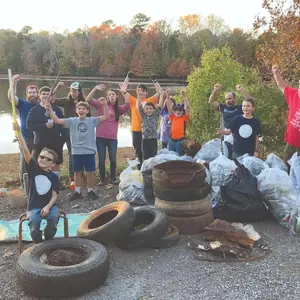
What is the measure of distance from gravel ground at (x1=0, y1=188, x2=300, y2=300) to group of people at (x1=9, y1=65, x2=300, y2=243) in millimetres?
790

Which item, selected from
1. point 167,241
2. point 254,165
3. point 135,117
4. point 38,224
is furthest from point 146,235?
point 135,117

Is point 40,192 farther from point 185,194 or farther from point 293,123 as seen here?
point 293,123

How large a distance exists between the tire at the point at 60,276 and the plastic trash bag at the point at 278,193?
2493mm

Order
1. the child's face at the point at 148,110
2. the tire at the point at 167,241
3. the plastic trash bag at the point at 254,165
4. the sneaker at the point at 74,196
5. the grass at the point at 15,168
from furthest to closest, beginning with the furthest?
the grass at the point at 15,168, the child's face at the point at 148,110, the sneaker at the point at 74,196, the plastic trash bag at the point at 254,165, the tire at the point at 167,241

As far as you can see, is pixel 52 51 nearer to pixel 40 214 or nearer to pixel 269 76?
pixel 269 76

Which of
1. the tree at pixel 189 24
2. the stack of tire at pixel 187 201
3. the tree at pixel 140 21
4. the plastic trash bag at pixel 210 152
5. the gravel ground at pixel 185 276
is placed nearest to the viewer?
the gravel ground at pixel 185 276

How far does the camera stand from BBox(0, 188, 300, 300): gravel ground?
354 centimetres

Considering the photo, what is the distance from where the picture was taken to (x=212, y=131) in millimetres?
9016

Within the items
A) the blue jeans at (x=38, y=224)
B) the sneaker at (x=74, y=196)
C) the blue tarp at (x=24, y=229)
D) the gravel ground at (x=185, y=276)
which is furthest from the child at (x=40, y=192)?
the sneaker at (x=74, y=196)

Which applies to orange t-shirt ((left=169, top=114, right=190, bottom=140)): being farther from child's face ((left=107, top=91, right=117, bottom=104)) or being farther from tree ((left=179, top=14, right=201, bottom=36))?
tree ((left=179, top=14, right=201, bottom=36))

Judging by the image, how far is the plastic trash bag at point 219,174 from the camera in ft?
18.1

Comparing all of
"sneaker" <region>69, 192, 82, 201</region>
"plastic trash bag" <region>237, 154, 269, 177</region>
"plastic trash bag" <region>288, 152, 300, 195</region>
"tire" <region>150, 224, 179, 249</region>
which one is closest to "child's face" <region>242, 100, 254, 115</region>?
"plastic trash bag" <region>237, 154, 269, 177</region>

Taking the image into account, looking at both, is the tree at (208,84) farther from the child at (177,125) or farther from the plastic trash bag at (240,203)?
the plastic trash bag at (240,203)

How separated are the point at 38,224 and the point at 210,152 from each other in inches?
144
